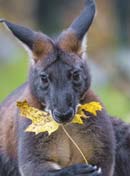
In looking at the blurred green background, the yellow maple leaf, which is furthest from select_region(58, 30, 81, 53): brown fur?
the blurred green background

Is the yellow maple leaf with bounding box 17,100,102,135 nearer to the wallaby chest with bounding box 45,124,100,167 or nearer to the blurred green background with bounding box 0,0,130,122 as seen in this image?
the wallaby chest with bounding box 45,124,100,167

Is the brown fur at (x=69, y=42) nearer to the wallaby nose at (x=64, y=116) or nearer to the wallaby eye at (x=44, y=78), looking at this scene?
the wallaby eye at (x=44, y=78)

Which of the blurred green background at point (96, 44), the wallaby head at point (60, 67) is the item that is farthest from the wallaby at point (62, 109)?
the blurred green background at point (96, 44)

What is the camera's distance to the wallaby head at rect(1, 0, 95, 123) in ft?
34.2

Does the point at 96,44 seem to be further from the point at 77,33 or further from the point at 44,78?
the point at 44,78

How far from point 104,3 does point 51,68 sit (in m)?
19.9

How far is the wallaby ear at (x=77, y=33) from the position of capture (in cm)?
1091

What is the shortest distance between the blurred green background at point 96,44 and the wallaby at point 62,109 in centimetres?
602

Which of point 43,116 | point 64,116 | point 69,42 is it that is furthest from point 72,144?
point 69,42

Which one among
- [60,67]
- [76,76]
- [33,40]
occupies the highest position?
[33,40]

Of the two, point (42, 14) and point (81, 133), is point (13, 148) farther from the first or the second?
point (42, 14)

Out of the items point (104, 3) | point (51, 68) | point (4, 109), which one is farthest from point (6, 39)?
point (51, 68)

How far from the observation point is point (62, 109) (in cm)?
1034

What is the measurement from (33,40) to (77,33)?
420 millimetres
